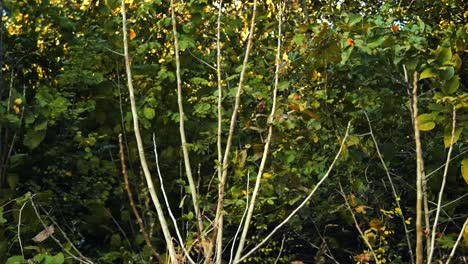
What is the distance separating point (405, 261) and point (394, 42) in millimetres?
1744

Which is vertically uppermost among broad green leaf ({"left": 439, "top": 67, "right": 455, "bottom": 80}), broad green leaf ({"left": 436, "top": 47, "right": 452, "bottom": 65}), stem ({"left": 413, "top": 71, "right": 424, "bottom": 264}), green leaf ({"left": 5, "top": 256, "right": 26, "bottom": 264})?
broad green leaf ({"left": 436, "top": 47, "right": 452, "bottom": 65})

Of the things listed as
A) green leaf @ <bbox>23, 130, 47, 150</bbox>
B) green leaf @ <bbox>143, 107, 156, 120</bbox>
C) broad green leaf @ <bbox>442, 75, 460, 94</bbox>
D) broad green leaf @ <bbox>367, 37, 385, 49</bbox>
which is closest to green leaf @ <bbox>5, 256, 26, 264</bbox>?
green leaf @ <bbox>23, 130, 47, 150</bbox>

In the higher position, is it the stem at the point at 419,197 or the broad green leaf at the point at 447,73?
the broad green leaf at the point at 447,73

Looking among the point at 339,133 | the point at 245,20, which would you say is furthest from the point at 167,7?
the point at 339,133

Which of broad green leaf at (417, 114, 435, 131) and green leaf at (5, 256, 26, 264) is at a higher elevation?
broad green leaf at (417, 114, 435, 131)

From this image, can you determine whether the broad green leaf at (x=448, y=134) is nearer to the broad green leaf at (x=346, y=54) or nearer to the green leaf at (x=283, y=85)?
the broad green leaf at (x=346, y=54)

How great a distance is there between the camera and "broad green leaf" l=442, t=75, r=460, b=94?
276 cm

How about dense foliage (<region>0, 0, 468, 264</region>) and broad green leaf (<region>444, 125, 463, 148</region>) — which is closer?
broad green leaf (<region>444, 125, 463, 148</region>)

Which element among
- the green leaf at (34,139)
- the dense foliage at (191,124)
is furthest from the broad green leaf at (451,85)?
the green leaf at (34,139)

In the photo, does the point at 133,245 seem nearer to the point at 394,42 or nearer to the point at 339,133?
the point at 339,133

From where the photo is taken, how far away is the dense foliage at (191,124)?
3.24 m

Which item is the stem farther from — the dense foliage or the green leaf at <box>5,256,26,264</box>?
the green leaf at <box>5,256,26,264</box>

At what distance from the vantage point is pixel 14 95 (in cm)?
326

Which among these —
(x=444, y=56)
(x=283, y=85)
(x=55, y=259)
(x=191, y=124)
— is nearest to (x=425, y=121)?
(x=444, y=56)
